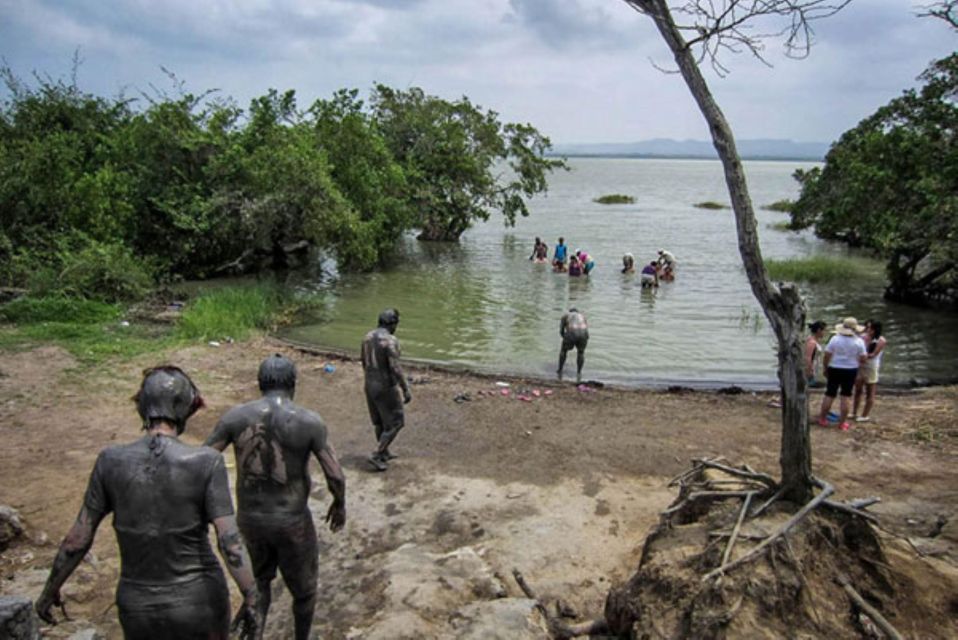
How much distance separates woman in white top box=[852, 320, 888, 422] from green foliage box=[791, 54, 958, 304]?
682cm

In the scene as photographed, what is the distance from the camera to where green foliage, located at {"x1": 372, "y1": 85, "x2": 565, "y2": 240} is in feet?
92.6

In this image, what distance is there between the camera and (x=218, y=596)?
129 inches

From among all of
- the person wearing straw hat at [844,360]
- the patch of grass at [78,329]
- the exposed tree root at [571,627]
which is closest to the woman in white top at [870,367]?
the person wearing straw hat at [844,360]

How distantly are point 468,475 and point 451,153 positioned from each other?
22686mm

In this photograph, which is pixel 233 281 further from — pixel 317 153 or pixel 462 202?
pixel 462 202

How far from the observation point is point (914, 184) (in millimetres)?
15711

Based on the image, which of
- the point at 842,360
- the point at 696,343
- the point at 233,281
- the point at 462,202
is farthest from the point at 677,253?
the point at 842,360

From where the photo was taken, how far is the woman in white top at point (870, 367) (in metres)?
9.43

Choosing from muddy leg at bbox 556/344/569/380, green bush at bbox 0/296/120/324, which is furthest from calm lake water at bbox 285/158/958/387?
green bush at bbox 0/296/120/324

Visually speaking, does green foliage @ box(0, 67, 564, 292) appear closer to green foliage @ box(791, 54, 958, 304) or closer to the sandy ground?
the sandy ground

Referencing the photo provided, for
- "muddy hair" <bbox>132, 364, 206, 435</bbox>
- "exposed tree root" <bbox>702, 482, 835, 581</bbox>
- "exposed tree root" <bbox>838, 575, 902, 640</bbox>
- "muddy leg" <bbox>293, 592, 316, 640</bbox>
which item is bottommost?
"muddy leg" <bbox>293, 592, 316, 640</bbox>

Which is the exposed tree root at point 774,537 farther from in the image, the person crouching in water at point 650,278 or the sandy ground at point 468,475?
the person crouching in water at point 650,278

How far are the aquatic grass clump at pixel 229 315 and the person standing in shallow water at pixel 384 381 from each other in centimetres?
675

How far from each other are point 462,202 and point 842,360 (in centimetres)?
2197
